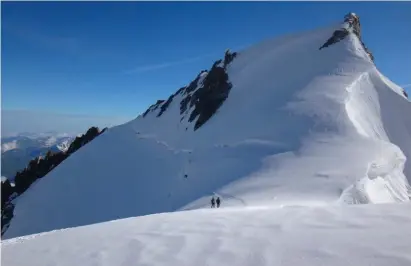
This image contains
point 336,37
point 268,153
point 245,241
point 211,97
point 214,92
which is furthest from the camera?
point 214,92

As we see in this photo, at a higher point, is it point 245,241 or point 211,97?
point 211,97

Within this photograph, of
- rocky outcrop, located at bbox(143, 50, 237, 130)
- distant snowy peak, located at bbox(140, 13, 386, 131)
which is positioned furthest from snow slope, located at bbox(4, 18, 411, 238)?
rocky outcrop, located at bbox(143, 50, 237, 130)

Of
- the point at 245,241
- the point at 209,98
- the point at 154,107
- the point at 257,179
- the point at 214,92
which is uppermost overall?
the point at 154,107

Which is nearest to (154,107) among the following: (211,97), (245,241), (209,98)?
(209,98)

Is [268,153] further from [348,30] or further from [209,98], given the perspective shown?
[348,30]

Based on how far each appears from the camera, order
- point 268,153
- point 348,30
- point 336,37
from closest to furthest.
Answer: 1. point 268,153
2. point 336,37
3. point 348,30

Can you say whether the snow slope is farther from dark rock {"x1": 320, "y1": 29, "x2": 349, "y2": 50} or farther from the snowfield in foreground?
the snowfield in foreground

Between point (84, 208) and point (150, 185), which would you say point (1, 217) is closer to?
point (84, 208)
